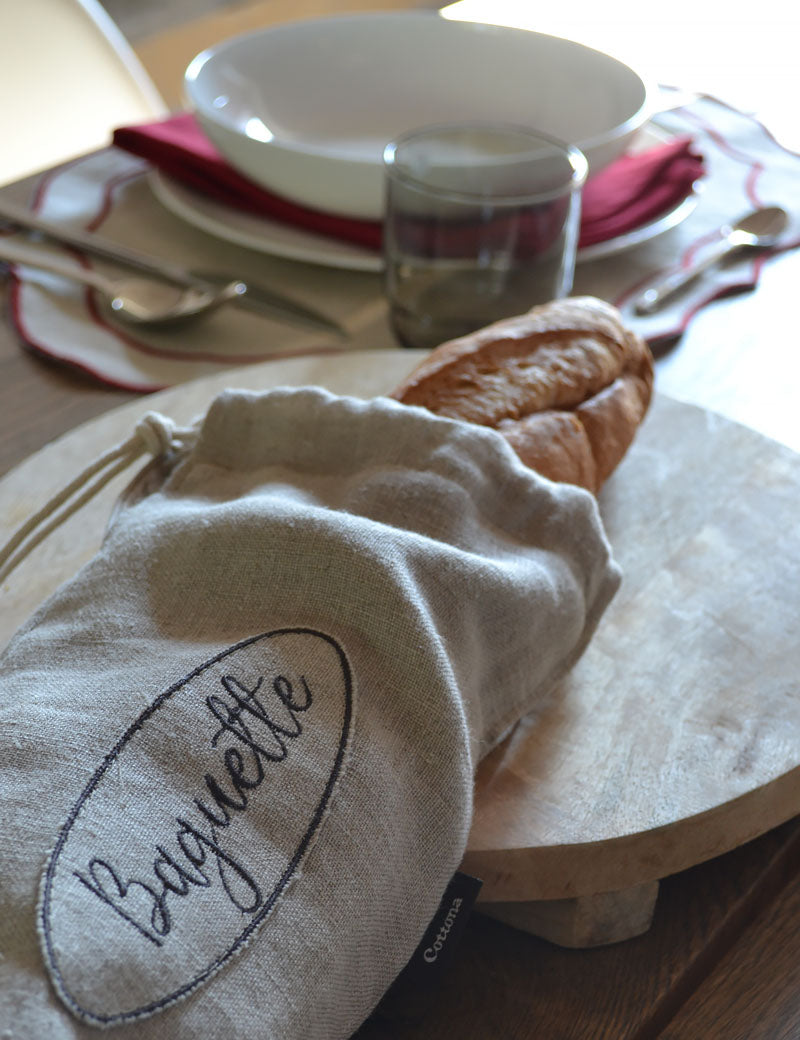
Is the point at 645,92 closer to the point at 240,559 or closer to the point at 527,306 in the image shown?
the point at 527,306

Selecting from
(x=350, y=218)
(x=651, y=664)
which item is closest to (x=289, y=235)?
(x=350, y=218)

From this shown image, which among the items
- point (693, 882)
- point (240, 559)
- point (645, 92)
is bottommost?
point (693, 882)

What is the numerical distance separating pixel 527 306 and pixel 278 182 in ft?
0.89

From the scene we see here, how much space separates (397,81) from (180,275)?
0.42 m

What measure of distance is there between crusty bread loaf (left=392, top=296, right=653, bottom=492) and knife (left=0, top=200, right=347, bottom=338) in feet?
0.88

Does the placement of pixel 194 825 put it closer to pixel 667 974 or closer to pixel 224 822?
pixel 224 822

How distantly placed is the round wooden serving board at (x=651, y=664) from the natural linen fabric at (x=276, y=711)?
36mm

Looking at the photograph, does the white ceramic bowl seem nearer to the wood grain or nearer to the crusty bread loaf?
the crusty bread loaf

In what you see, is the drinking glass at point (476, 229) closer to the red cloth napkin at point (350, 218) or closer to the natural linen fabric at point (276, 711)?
the red cloth napkin at point (350, 218)

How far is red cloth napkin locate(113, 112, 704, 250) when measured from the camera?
993mm

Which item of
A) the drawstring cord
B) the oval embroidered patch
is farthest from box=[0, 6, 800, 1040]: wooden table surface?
the drawstring cord

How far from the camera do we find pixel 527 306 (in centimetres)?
84

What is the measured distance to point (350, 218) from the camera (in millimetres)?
987

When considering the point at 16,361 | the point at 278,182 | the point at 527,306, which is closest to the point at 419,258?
the point at 527,306
